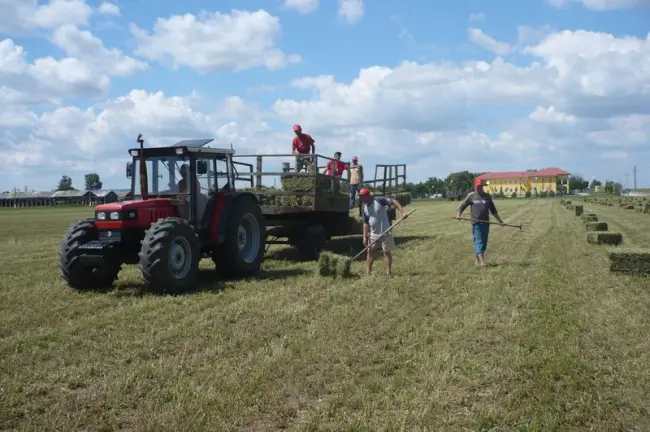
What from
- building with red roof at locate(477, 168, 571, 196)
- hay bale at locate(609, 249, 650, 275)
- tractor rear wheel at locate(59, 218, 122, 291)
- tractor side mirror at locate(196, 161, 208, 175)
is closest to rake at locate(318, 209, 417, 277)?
tractor side mirror at locate(196, 161, 208, 175)

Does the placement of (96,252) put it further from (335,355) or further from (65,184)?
(65,184)

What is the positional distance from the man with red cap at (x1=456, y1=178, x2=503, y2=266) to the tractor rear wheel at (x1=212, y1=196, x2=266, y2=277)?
4.03 m

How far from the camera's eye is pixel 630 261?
10.3 meters

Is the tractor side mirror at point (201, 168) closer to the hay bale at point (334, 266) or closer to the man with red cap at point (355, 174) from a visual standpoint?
the hay bale at point (334, 266)

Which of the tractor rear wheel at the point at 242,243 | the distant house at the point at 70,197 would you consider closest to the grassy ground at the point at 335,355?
the tractor rear wheel at the point at 242,243

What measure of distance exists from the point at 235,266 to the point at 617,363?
262 inches

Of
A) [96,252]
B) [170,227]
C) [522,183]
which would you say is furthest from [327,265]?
[522,183]

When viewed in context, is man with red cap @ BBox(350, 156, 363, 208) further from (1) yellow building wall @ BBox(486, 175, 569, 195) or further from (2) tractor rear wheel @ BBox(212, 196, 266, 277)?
(1) yellow building wall @ BBox(486, 175, 569, 195)

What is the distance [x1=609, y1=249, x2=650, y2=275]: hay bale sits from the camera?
10242 mm

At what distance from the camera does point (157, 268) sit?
860 centimetres

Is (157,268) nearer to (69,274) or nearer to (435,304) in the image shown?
(69,274)

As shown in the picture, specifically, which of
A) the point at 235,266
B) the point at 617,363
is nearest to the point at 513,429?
the point at 617,363

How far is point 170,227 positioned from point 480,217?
20.3 feet

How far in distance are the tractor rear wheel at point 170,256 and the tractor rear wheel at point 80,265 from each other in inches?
28.1
